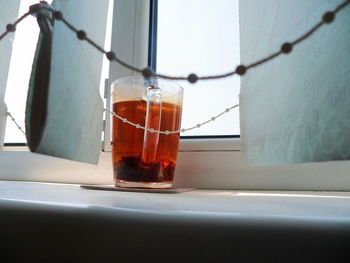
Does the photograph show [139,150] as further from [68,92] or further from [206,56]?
[206,56]

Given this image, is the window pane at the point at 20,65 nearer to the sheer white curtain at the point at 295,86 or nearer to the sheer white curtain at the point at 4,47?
the sheer white curtain at the point at 4,47

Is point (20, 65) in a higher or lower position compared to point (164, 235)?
higher

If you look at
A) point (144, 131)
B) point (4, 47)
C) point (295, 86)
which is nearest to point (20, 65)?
point (4, 47)

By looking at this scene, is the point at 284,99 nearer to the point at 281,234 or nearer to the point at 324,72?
the point at 324,72

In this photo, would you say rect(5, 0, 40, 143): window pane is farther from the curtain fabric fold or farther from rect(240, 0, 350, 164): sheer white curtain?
rect(240, 0, 350, 164): sheer white curtain

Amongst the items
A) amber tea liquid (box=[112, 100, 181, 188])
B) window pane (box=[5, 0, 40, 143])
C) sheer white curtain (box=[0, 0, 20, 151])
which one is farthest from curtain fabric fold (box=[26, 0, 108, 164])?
window pane (box=[5, 0, 40, 143])

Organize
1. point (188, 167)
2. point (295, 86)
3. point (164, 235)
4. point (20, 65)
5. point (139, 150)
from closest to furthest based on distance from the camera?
point (164, 235) → point (295, 86) → point (139, 150) → point (188, 167) → point (20, 65)
